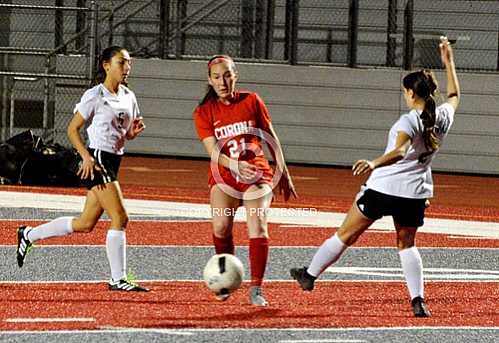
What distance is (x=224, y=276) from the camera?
1016cm

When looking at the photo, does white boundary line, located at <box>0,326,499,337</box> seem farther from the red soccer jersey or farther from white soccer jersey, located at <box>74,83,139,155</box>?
white soccer jersey, located at <box>74,83,139,155</box>

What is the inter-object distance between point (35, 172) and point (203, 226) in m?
5.08

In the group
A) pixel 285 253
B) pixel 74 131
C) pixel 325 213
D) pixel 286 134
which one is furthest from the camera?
pixel 286 134

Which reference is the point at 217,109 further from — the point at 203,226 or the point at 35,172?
the point at 35,172

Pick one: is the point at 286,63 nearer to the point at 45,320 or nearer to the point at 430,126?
the point at 430,126

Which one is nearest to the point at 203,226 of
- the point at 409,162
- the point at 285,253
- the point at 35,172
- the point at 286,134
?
the point at 285,253

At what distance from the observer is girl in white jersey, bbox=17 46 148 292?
11.2m

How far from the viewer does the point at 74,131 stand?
37.2 feet

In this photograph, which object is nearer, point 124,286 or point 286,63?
point 124,286

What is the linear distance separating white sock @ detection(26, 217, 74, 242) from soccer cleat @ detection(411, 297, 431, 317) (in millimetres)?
3043

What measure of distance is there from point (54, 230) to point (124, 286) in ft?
Answer: 3.83

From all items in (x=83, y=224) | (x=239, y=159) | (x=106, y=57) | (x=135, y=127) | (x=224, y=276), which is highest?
(x=106, y=57)

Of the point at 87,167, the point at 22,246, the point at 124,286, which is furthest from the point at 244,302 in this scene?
the point at 22,246

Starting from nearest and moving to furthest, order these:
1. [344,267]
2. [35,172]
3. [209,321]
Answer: [209,321] → [344,267] → [35,172]
